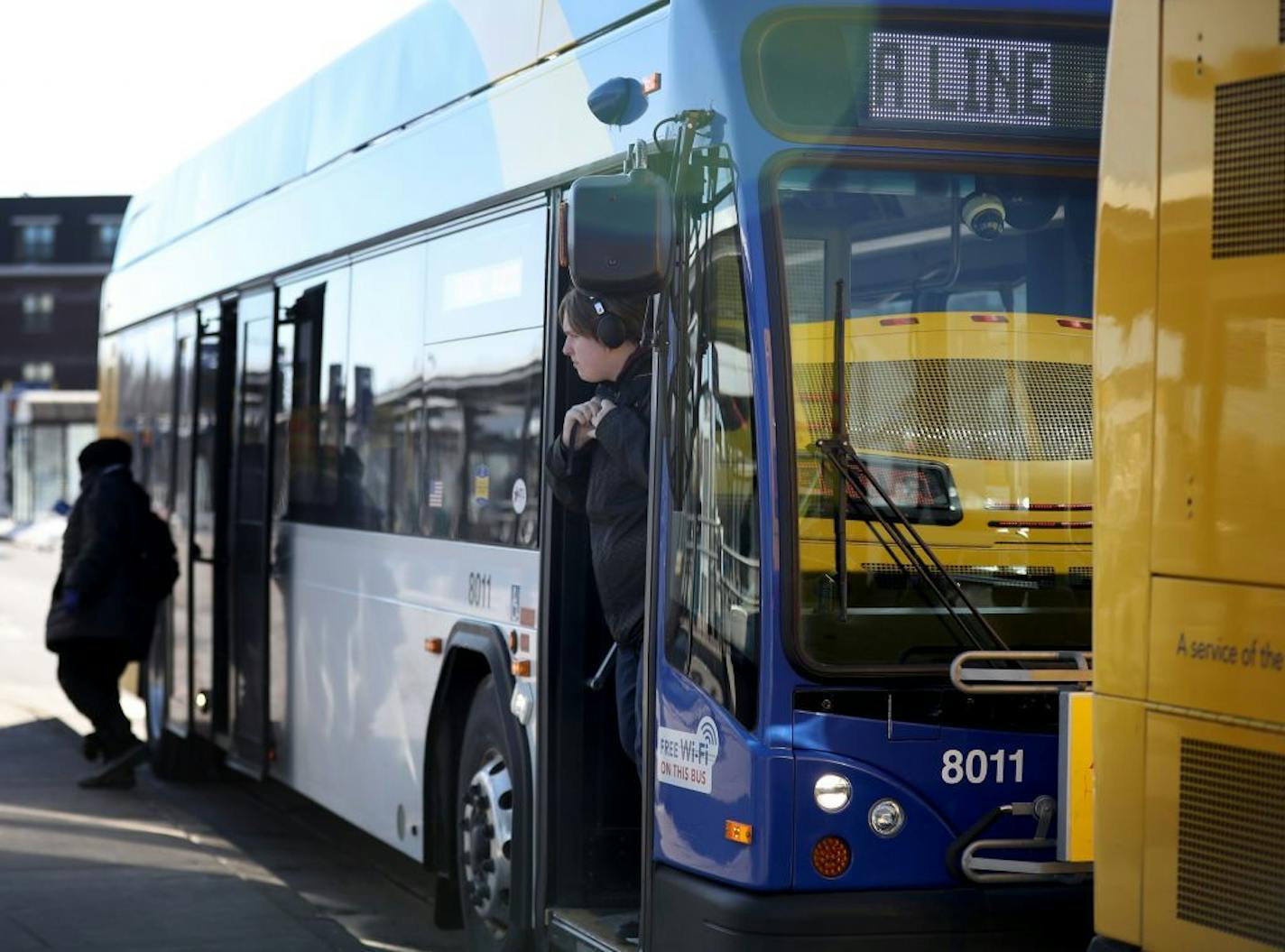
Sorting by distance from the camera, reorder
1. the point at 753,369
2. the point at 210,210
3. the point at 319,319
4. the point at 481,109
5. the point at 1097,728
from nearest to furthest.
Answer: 1. the point at 1097,728
2. the point at 753,369
3. the point at 481,109
4. the point at 319,319
5. the point at 210,210

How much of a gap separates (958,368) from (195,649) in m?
7.00

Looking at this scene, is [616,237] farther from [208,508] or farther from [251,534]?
[208,508]

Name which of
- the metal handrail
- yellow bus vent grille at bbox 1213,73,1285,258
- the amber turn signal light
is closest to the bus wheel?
the amber turn signal light

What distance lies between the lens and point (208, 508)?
436 inches

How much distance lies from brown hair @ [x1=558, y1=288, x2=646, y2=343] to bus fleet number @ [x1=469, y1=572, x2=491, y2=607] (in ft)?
3.58

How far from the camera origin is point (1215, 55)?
149 inches

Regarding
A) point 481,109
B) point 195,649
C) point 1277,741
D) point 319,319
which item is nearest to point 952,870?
point 1277,741

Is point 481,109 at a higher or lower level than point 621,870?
higher

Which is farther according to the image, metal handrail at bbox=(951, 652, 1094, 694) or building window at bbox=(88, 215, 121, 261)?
building window at bbox=(88, 215, 121, 261)

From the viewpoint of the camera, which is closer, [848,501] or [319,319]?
[848,501]

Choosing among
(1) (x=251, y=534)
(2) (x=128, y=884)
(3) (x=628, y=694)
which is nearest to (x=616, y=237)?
(3) (x=628, y=694)

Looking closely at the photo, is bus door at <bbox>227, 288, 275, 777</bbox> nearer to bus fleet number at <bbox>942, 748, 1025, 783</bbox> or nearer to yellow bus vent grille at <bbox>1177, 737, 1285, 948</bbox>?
bus fleet number at <bbox>942, 748, 1025, 783</bbox>

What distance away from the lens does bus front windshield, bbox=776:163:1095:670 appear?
16.6 feet

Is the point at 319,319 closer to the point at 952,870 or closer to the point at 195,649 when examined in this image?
the point at 195,649
